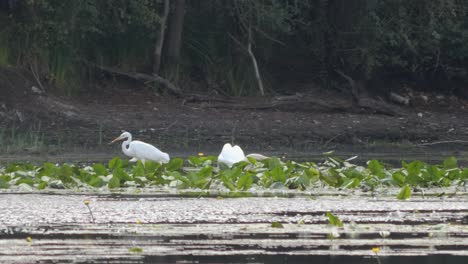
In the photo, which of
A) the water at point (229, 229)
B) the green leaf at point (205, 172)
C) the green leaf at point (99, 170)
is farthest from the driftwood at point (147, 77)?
the water at point (229, 229)

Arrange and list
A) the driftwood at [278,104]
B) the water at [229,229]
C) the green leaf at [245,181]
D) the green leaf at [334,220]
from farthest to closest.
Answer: the driftwood at [278,104], the green leaf at [245,181], the green leaf at [334,220], the water at [229,229]

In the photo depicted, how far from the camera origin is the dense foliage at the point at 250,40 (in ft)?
63.5

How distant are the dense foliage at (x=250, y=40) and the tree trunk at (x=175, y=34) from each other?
0.04 meters

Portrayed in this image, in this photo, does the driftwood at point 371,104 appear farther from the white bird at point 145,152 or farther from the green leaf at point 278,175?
the green leaf at point 278,175

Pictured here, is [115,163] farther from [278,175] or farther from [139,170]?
[278,175]

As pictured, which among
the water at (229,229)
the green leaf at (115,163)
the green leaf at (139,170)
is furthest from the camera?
the green leaf at (115,163)

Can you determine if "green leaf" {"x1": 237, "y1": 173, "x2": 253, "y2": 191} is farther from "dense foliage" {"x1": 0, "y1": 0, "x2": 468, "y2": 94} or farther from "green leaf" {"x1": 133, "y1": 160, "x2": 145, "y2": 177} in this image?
"dense foliage" {"x1": 0, "y1": 0, "x2": 468, "y2": 94}

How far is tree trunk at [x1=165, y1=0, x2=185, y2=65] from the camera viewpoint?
814 inches

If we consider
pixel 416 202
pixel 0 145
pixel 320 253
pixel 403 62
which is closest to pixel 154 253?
pixel 320 253

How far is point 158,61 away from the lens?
2052 cm

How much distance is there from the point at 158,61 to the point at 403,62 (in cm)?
501

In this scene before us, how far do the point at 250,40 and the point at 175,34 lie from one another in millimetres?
1484

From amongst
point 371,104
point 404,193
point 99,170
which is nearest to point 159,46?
point 371,104

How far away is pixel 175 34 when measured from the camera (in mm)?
20734
